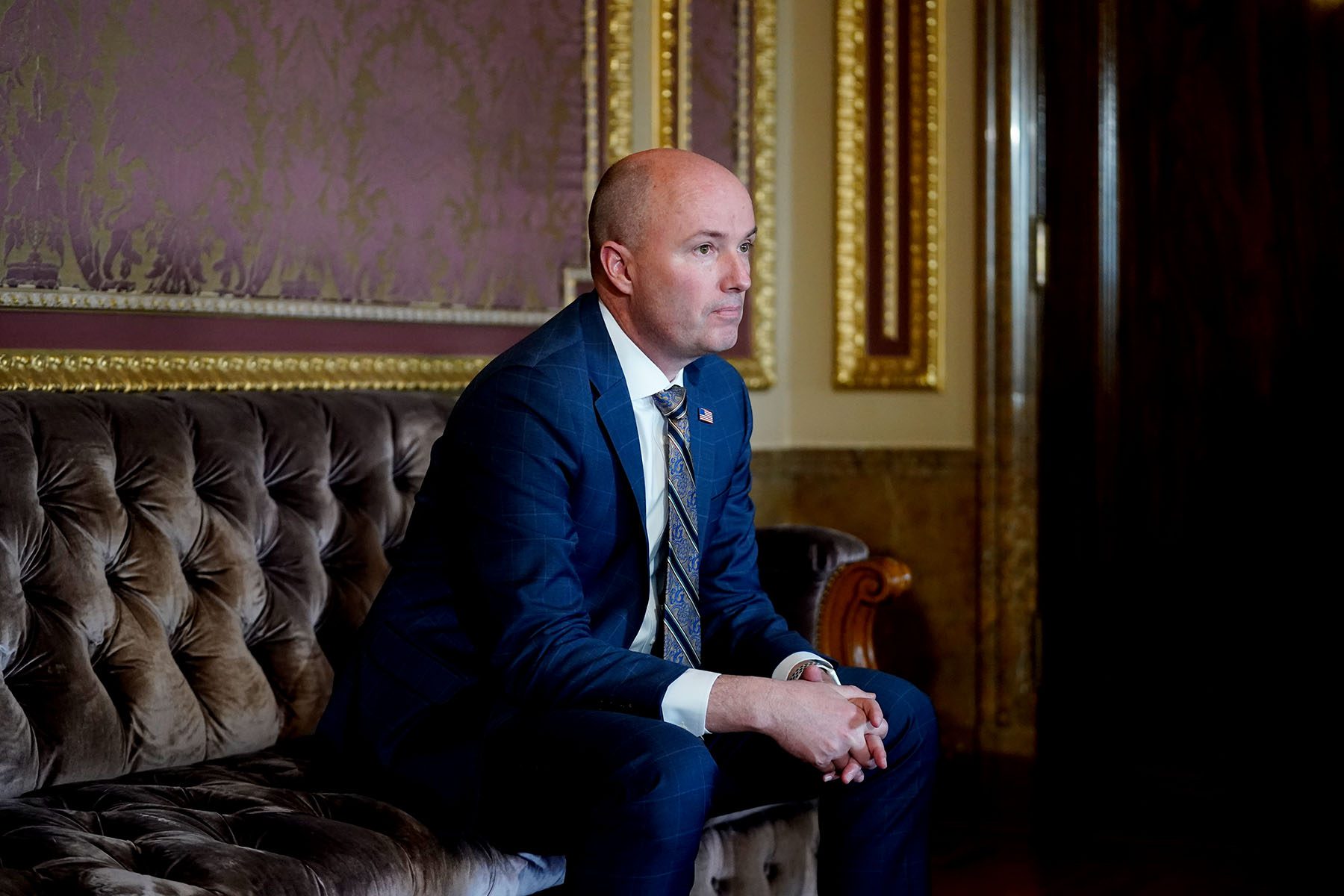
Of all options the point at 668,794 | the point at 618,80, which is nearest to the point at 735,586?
the point at 668,794

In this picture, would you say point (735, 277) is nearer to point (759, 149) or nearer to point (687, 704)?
point (687, 704)

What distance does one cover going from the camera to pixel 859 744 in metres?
1.76

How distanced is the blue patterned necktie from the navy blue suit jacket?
4cm

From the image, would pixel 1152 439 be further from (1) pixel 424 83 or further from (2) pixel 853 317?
(1) pixel 424 83

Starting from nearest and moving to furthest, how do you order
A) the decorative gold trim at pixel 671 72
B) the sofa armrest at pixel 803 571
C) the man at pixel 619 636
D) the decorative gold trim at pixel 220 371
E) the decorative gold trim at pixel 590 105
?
1. the man at pixel 619 636
2. the decorative gold trim at pixel 220 371
3. the sofa armrest at pixel 803 571
4. the decorative gold trim at pixel 590 105
5. the decorative gold trim at pixel 671 72

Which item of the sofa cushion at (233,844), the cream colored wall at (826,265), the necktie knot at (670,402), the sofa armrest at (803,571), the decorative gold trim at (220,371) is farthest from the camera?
the cream colored wall at (826,265)

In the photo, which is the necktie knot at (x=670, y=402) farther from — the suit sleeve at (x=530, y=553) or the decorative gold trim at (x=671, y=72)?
the decorative gold trim at (x=671, y=72)

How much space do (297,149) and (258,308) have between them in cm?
31

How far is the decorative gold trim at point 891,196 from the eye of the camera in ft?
11.2

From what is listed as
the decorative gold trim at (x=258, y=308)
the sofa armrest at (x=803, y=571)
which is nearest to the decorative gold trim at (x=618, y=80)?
the decorative gold trim at (x=258, y=308)

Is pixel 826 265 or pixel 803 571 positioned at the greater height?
pixel 826 265

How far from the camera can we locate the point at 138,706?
79.3 inches

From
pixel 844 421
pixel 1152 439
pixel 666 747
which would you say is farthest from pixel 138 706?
pixel 1152 439

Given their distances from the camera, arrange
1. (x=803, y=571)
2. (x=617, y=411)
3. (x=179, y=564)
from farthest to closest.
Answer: (x=803, y=571)
(x=179, y=564)
(x=617, y=411)
